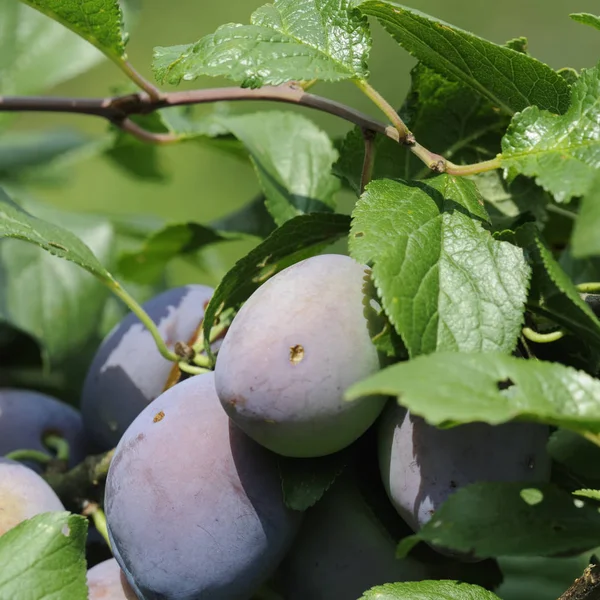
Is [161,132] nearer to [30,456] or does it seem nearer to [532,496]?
[30,456]

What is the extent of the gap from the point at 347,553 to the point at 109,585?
156 mm

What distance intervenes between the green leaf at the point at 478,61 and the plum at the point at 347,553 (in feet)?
0.83

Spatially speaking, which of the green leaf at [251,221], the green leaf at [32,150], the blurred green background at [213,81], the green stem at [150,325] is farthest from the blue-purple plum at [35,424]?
the blurred green background at [213,81]

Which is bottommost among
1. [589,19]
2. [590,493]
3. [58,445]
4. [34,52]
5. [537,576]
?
[537,576]

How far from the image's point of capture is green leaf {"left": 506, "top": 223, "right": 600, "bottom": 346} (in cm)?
47

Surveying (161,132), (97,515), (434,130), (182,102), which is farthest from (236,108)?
(97,515)

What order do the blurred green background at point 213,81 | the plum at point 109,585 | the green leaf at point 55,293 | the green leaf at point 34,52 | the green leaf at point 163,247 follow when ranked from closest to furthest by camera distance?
the plum at point 109,585 < the green leaf at point 163,247 < the green leaf at point 55,293 < the green leaf at point 34,52 < the blurred green background at point 213,81

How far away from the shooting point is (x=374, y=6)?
516 mm

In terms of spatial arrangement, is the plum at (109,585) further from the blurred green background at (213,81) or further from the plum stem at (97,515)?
the blurred green background at (213,81)

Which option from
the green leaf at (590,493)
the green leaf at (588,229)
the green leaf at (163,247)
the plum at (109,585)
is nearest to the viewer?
the green leaf at (588,229)

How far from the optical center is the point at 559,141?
494 millimetres

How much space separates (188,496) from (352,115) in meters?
0.26

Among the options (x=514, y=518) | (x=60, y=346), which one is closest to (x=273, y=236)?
(x=514, y=518)

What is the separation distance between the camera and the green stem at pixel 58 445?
682 millimetres
